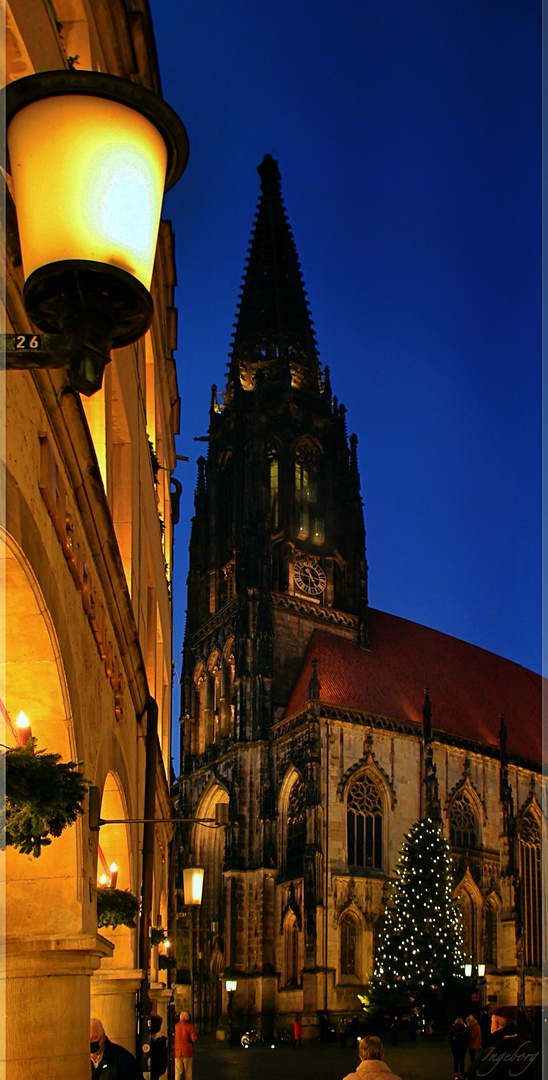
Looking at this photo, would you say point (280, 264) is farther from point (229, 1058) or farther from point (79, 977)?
point (79, 977)

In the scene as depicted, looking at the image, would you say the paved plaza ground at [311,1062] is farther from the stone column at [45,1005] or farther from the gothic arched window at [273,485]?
the gothic arched window at [273,485]

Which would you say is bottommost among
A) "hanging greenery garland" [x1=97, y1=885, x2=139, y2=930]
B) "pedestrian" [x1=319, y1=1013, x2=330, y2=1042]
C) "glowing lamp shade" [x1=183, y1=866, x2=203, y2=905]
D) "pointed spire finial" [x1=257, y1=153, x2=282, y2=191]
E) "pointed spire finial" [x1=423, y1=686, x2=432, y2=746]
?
"pedestrian" [x1=319, y1=1013, x2=330, y2=1042]

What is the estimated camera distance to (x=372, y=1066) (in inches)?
240

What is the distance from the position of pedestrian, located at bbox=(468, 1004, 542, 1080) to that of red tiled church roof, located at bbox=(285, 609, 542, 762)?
42.7 metres

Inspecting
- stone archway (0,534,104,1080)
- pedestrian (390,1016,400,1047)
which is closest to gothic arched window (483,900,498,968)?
pedestrian (390,1016,400,1047)

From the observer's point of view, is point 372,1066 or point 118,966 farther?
point 118,966

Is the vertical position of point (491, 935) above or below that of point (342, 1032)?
above

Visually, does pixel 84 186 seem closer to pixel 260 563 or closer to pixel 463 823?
pixel 260 563

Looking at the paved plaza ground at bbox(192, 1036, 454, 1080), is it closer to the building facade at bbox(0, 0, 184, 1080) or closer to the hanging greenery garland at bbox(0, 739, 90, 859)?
the building facade at bbox(0, 0, 184, 1080)

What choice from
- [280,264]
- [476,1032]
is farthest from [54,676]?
[280,264]

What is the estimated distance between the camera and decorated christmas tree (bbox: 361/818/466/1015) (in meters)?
41.5

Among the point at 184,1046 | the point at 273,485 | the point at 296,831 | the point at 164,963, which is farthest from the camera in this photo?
the point at 273,485

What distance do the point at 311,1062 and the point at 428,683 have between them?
28.7 m

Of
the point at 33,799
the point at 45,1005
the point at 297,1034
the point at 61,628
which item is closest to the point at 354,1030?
the point at 297,1034
